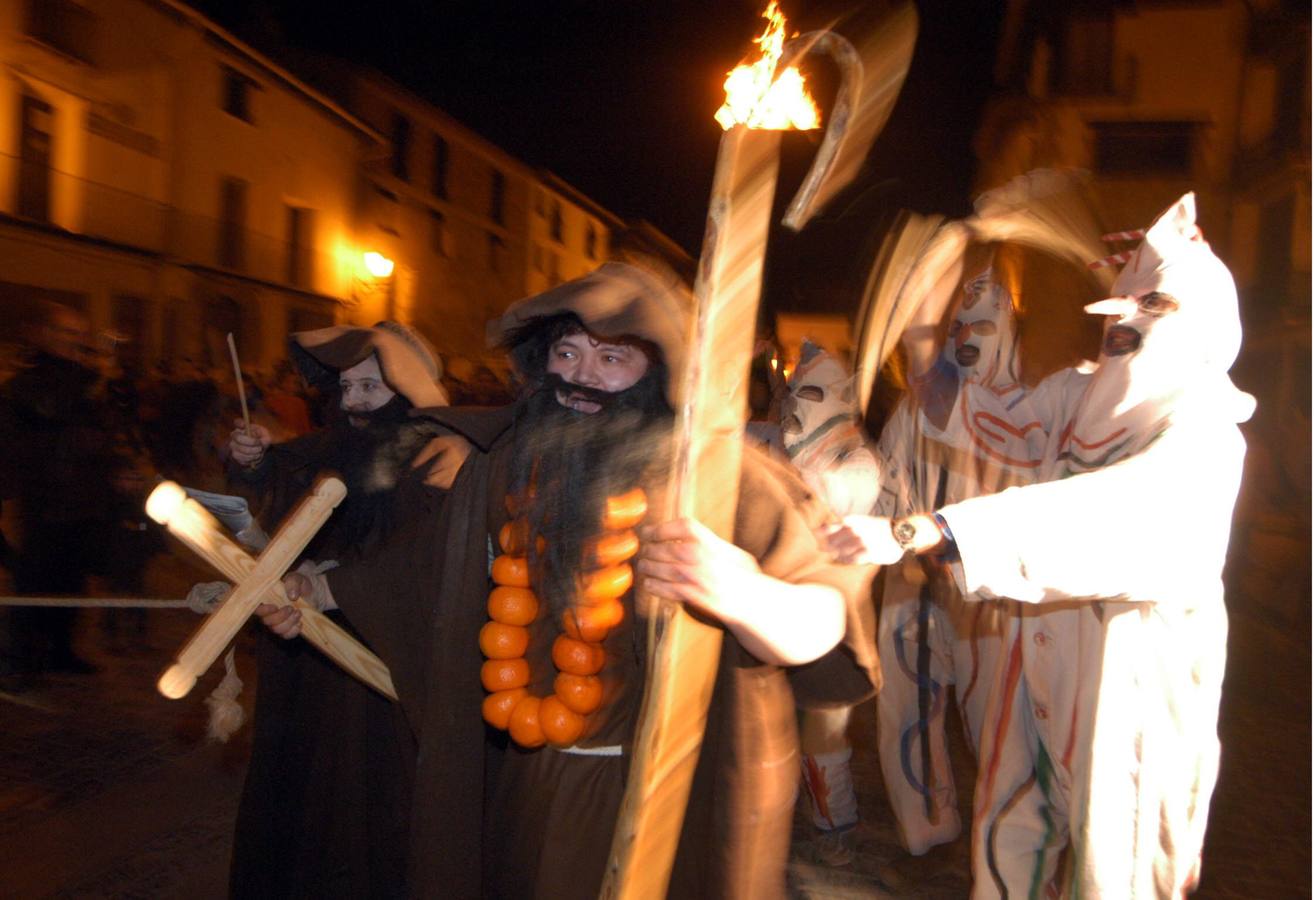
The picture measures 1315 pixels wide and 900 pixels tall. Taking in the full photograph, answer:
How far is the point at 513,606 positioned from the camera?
7.59 ft

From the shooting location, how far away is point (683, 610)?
1692mm

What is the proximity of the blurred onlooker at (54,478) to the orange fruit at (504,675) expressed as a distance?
4320mm

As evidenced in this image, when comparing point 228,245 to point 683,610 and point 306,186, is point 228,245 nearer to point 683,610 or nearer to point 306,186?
point 306,186

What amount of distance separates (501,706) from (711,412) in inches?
41.0

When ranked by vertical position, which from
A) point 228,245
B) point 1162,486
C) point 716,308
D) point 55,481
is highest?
point 228,245

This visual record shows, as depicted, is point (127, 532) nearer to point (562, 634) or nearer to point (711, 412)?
point (562, 634)

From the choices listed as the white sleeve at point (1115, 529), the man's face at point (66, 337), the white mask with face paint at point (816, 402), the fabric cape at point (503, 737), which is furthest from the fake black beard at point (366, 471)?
the man's face at point (66, 337)

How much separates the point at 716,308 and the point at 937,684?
3.05m

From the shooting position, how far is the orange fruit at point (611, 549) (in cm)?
226

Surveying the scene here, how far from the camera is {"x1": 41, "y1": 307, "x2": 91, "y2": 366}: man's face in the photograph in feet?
17.5

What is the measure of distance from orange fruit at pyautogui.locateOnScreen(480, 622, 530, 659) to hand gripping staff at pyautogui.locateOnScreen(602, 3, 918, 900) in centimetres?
60

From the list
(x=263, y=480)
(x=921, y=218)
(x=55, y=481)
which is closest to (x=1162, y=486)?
(x=921, y=218)

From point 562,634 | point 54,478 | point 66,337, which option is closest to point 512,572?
point 562,634

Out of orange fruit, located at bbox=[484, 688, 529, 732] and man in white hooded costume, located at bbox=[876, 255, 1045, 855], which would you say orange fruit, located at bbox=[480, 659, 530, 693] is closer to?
orange fruit, located at bbox=[484, 688, 529, 732]
